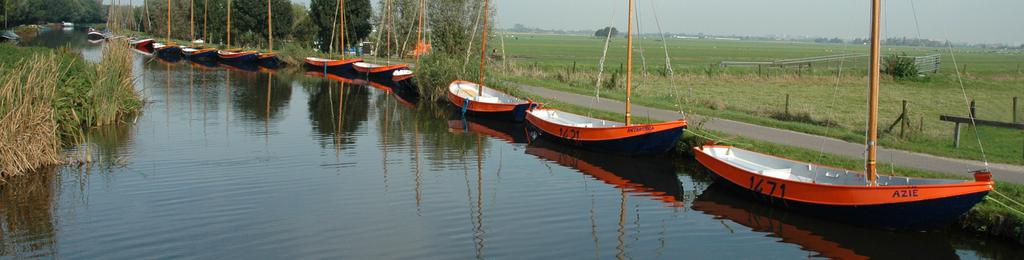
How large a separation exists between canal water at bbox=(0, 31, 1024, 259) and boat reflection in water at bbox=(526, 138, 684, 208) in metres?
0.06

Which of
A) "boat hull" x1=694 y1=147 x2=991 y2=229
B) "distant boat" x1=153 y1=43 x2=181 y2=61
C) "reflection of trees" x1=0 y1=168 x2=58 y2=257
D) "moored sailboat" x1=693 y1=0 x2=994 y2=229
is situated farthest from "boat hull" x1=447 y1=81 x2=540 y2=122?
"distant boat" x1=153 y1=43 x2=181 y2=61

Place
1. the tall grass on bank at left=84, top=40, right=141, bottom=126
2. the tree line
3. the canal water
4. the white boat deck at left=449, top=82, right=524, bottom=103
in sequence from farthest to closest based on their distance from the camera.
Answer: the tree line < the white boat deck at left=449, top=82, right=524, bottom=103 < the tall grass on bank at left=84, top=40, right=141, bottom=126 < the canal water

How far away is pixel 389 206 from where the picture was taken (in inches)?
764

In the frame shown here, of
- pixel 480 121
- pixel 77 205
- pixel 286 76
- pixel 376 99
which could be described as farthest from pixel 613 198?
pixel 286 76

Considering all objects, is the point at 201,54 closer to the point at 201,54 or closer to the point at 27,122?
the point at 201,54

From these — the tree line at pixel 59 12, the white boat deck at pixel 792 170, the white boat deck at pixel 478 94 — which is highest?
the tree line at pixel 59 12

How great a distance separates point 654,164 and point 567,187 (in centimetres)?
420

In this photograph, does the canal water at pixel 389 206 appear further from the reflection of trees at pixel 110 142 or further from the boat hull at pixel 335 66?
the boat hull at pixel 335 66

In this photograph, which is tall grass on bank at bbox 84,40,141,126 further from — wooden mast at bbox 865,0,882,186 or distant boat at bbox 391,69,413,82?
wooden mast at bbox 865,0,882,186

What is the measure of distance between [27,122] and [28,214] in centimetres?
390

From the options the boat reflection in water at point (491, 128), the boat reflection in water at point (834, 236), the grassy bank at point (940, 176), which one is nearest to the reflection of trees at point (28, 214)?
the boat reflection in water at point (834, 236)

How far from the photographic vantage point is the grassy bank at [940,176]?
53.2ft

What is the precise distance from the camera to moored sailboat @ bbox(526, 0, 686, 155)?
82.4 feet

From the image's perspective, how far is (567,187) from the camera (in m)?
22.3
